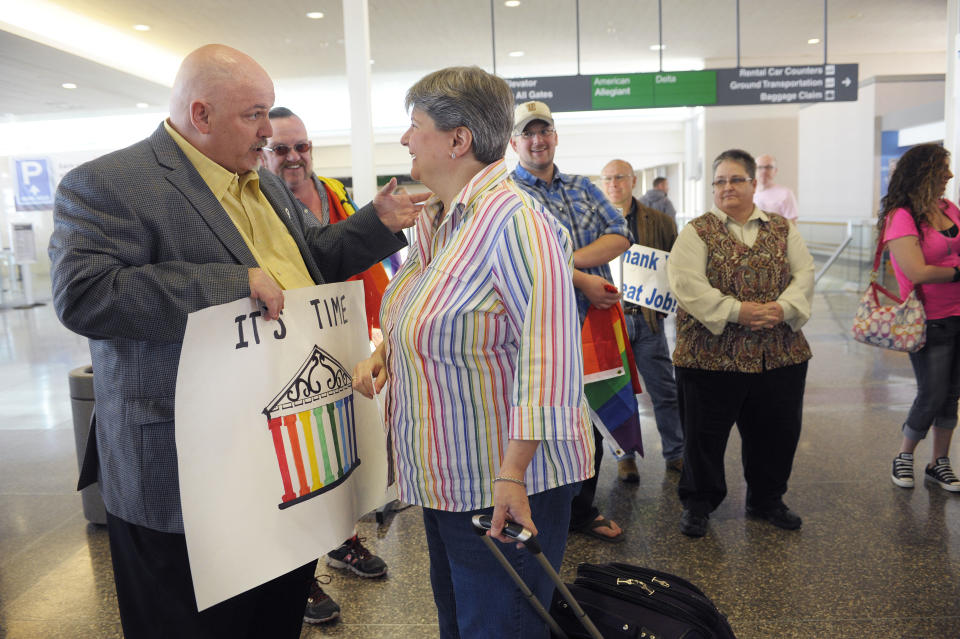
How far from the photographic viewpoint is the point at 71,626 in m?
2.82

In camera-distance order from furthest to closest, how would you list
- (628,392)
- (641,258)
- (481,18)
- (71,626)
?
(481,18)
(641,258)
(628,392)
(71,626)

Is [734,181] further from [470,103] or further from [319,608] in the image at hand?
[319,608]

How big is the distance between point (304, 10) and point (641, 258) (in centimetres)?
680

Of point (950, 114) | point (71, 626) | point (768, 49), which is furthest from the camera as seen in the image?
point (768, 49)

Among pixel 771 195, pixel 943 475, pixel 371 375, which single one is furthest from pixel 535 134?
pixel 771 195

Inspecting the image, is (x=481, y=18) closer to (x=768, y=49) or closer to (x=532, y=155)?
(x=768, y=49)

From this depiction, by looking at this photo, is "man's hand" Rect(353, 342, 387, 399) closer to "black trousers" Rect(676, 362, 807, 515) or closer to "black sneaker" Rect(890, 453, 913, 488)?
"black trousers" Rect(676, 362, 807, 515)

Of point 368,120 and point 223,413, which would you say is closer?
point 223,413

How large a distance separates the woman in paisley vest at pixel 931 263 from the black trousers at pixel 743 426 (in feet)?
3.03

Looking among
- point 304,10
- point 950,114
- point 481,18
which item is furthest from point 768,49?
point 304,10

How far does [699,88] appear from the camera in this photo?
8.41 m

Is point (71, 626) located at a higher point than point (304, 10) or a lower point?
lower

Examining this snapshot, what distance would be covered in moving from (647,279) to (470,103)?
8.57ft

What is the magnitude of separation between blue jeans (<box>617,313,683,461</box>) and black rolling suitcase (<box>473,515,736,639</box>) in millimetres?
2229
